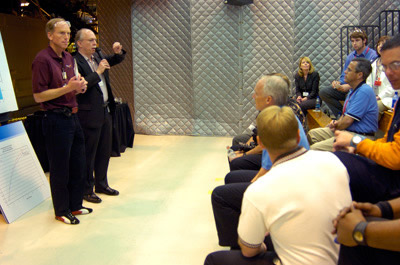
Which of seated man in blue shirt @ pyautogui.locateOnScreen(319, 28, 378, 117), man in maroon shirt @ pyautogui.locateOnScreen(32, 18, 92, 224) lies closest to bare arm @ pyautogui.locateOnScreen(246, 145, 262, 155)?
man in maroon shirt @ pyautogui.locateOnScreen(32, 18, 92, 224)

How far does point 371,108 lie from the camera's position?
316cm

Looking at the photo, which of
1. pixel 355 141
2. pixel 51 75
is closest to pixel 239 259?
pixel 355 141

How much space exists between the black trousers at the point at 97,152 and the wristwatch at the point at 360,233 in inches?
107

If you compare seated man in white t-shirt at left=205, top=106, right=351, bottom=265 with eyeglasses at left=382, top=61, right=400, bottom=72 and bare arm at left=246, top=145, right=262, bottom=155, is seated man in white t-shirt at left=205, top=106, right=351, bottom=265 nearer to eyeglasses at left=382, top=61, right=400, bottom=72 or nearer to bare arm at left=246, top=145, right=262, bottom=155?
eyeglasses at left=382, top=61, right=400, bottom=72

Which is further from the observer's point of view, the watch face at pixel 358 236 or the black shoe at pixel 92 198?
the black shoe at pixel 92 198

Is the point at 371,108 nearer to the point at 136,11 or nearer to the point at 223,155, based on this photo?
the point at 223,155

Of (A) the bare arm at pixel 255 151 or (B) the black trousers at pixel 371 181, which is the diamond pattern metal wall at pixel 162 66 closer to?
(A) the bare arm at pixel 255 151

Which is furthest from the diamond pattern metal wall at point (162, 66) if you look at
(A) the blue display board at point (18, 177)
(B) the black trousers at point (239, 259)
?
(B) the black trousers at point (239, 259)

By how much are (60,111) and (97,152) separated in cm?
85

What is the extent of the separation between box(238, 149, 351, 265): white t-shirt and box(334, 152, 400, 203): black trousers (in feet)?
1.20

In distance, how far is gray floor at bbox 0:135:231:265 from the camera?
8.85 ft

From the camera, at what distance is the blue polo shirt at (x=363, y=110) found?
3141 mm

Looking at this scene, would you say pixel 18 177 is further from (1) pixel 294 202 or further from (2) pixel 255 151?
(1) pixel 294 202

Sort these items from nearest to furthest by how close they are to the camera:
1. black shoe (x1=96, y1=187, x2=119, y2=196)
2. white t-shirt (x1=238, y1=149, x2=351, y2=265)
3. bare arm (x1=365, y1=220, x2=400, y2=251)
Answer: bare arm (x1=365, y1=220, x2=400, y2=251), white t-shirt (x1=238, y1=149, x2=351, y2=265), black shoe (x1=96, y1=187, x2=119, y2=196)
